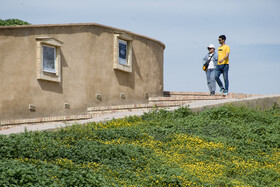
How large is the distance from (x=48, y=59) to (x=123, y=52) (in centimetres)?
355

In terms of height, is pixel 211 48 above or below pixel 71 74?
above

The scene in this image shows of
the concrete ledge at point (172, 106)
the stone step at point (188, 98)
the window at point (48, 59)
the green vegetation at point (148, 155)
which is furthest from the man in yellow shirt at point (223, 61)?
the window at point (48, 59)

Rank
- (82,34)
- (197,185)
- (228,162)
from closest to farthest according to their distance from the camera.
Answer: (197,185) → (228,162) → (82,34)

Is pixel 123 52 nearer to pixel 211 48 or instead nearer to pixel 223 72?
pixel 211 48

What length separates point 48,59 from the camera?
15047 millimetres

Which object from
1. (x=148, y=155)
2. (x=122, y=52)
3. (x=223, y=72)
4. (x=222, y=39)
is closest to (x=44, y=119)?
(x=122, y=52)

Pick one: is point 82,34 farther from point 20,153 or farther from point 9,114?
point 20,153

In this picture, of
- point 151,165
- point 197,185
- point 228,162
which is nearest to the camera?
point 197,185

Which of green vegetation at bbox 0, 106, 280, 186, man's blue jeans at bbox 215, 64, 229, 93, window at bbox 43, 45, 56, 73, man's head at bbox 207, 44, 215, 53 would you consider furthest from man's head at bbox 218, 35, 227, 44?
window at bbox 43, 45, 56, 73

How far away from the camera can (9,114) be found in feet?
46.2

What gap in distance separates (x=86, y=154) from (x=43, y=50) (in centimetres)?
742

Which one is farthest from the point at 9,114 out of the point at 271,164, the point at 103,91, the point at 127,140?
the point at 271,164

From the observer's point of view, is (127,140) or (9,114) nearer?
(127,140)

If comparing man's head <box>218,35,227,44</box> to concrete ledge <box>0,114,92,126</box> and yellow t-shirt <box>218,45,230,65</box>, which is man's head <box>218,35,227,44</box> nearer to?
yellow t-shirt <box>218,45,230,65</box>
